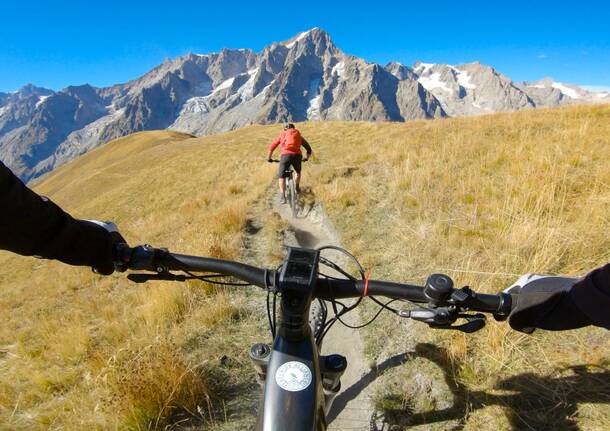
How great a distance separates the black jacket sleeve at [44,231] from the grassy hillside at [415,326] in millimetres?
1857

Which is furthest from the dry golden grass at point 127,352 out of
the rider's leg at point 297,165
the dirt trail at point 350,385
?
the rider's leg at point 297,165

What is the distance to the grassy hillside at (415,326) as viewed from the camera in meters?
3.37

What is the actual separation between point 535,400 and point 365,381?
5.84 feet

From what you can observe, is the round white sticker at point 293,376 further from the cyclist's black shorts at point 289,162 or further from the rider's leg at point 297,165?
the cyclist's black shorts at point 289,162

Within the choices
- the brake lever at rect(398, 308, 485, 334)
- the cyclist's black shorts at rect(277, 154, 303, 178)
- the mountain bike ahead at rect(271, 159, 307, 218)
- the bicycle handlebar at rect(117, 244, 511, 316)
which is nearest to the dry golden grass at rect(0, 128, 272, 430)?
the mountain bike ahead at rect(271, 159, 307, 218)

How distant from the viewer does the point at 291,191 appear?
1198 cm

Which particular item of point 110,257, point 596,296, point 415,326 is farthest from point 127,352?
point 596,296

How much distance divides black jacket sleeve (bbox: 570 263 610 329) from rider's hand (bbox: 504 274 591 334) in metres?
0.08

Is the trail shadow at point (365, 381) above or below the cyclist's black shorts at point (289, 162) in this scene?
below

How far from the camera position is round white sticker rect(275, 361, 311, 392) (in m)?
1.78

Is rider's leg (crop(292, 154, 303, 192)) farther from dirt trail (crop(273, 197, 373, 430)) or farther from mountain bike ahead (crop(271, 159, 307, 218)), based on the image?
dirt trail (crop(273, 197, 373, 430))

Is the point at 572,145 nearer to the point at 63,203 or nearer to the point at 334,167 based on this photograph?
the point at 334,167

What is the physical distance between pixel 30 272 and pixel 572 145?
27.2 m

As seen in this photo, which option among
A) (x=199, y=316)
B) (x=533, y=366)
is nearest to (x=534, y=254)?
(x=533, y=366)
